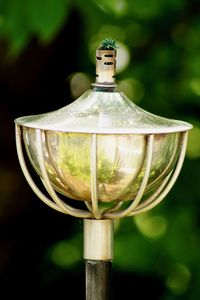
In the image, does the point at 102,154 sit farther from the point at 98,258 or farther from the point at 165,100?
the point at 165,100

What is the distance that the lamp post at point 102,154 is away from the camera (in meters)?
1.42

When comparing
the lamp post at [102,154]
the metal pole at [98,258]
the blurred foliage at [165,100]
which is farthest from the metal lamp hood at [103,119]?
the blurred foliage at [165,100]

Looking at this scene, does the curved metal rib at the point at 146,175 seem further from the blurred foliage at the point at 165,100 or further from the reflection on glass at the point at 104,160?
the blurred foliage at the point at 165,100

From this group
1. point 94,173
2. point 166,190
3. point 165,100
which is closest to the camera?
point 94,173

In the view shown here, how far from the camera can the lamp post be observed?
142 cm

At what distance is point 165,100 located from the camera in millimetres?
3457

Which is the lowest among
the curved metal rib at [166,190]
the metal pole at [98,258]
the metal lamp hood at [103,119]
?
the metal pole at [98,258]

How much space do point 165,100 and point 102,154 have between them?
2.05 meters

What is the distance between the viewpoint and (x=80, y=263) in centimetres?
381

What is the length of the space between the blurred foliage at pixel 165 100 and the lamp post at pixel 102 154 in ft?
5.31

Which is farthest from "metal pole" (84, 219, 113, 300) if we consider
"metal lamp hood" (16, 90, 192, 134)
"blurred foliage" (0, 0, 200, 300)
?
"blurred foliage" (0, 0, 200, 300)

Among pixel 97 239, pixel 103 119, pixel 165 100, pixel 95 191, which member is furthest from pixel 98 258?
pixel 165 100

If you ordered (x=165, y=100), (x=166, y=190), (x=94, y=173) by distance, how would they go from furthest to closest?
(x=165, y=100), (x=166, y=190), (x=94, y=173)

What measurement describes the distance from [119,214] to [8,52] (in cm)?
206
